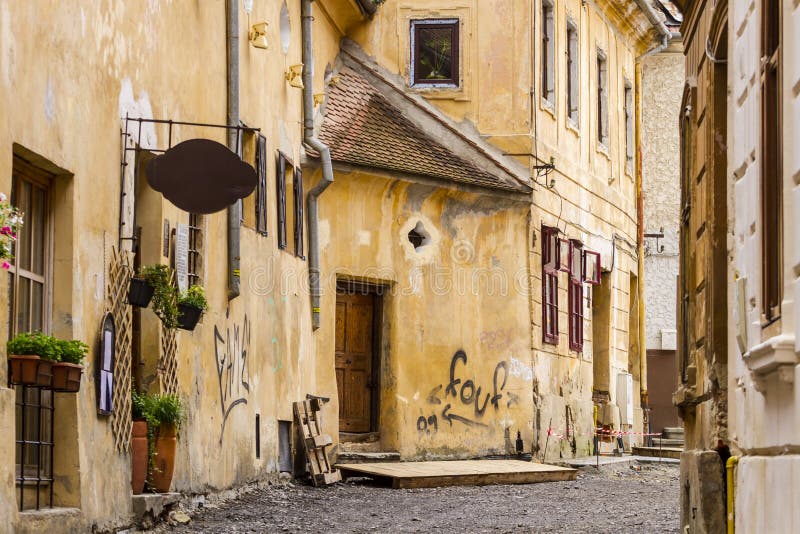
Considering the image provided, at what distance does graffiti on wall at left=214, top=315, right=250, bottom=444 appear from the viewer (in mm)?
14828

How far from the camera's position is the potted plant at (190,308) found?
12492 mm

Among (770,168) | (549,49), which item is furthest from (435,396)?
(770,168)

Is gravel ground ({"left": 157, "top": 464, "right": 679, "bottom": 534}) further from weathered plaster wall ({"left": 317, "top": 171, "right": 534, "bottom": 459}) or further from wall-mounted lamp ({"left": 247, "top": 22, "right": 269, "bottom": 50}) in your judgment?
wall-mounted lamp ({"left": 247, "top": 22, "right": 269, "bottom": 50})

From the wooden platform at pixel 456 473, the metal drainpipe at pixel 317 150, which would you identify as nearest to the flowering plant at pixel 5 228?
the wooden platform at pixel 456 473

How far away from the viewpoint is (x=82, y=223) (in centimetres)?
1042

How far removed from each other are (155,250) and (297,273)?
20.8ft

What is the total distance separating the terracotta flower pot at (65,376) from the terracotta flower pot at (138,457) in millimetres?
2387

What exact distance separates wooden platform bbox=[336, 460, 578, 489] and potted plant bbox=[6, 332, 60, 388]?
349 inches

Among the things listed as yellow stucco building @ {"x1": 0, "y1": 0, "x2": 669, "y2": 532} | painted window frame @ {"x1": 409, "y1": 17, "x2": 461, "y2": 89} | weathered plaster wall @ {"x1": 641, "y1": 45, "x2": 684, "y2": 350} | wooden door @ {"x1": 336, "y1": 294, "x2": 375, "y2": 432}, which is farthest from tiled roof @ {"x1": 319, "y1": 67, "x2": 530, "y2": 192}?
weathered plaster wall @ {"x1": 641, "y1": 45, "x2": 684, "y2": 350}

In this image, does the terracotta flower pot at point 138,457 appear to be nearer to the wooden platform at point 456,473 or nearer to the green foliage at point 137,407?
the green foliage at point 137,407

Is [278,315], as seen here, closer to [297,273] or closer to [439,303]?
[297,273]

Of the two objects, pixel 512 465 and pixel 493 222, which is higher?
pixel 493 222

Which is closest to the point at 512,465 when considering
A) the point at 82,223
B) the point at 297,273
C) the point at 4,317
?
the point at 297,273

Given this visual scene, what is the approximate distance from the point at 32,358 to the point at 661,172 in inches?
983
